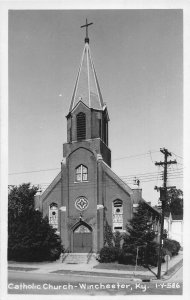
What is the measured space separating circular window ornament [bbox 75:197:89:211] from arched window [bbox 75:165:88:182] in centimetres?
151

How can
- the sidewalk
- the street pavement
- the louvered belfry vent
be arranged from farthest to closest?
the louvered belfry vent, the sidewalk, the street pavement

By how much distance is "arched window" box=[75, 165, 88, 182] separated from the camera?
3111 centimetres

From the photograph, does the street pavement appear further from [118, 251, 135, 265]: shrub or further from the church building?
the church building

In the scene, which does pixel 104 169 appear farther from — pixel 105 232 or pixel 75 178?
pixel 105 232

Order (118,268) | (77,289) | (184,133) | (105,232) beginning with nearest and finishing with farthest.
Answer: (184,133), (77,289), (118,268), (105,232)

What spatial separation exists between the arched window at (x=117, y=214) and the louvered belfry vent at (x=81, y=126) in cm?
583

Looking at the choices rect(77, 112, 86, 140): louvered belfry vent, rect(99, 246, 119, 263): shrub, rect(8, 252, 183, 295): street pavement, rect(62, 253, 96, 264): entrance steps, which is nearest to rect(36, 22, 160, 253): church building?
rect(77, 112, 86, 140): louvered belfry vent

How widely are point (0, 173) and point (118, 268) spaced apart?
1393 centimetres

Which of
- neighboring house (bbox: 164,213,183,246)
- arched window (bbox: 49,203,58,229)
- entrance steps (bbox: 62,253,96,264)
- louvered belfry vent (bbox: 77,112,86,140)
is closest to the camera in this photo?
entrance steps (bbox: 62,253,96,264)

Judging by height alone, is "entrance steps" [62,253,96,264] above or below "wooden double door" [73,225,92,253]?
below

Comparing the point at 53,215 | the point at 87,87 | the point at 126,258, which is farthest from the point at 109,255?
the point at 87,87

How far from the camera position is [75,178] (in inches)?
1231
